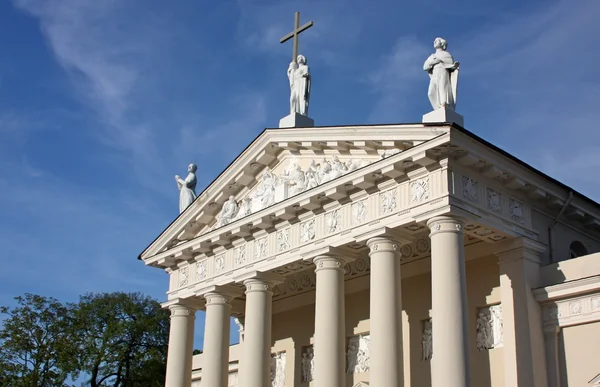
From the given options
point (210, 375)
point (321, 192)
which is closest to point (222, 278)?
point (210, 375)

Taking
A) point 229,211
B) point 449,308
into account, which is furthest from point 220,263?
point 449,308

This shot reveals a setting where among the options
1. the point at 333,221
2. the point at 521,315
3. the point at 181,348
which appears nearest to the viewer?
the point at 521,315

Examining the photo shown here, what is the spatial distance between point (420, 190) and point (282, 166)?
5.43m

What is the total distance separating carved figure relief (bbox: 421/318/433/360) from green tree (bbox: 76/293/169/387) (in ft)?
86.9

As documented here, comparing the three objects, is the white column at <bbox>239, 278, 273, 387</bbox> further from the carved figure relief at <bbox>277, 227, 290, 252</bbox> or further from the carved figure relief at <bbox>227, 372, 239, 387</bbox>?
the carved figure relief at <bbox>227, 372, 239, 387</bbox>

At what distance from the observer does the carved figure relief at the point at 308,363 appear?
77.2 feet

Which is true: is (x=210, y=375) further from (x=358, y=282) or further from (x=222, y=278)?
(x=358, y=282)

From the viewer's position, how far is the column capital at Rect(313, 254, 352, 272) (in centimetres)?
1950

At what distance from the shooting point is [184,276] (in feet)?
79.8

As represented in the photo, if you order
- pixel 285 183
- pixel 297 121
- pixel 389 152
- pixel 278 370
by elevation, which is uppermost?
pixel 297 121

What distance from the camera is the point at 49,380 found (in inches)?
1549

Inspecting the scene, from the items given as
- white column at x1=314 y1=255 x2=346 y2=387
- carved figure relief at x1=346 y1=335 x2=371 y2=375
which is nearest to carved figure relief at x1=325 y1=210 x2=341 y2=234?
white column at x1=314 y1=255 x2=346 y2=387

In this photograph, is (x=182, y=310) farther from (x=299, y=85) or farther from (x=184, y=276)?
Answer: (x=299, y=85)

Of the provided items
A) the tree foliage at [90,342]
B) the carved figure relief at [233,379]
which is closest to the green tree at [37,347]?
the tree foliage at [90,342]
